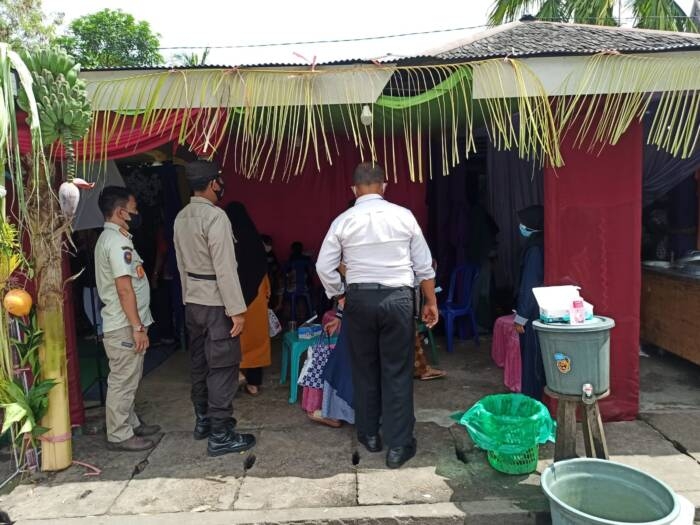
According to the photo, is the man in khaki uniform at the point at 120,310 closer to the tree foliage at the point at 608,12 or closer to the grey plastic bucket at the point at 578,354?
the grey plastic bucket at the point at 578,354

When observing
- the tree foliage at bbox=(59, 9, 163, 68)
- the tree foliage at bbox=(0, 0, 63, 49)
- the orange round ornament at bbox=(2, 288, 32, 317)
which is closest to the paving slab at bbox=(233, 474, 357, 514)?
the orange round ornament at bbox=(2, 288, 32, 317)

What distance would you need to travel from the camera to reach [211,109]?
330 centimetres

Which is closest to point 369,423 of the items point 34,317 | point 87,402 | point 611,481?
point 611,481

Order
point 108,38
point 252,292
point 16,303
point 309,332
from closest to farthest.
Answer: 1. point 16,303
2. point 252,292
3. point 309,332
4. point 108,38

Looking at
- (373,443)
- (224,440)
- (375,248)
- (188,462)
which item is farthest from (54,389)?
(375,248)

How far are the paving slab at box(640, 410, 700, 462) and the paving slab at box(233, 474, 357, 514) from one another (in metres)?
2.29

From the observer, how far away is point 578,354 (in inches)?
112

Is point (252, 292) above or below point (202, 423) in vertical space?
above

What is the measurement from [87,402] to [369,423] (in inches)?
106

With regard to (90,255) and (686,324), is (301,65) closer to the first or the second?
(686,324)

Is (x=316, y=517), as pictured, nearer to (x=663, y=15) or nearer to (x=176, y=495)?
(x=176, y=495)

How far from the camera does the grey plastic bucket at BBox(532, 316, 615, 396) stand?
2.84 meters

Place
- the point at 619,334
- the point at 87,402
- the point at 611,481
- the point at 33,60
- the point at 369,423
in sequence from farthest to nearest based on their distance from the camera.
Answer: the point at 87,402, the point at 619,334, the point at 369,423, the point at 33,60, the point at 611,481

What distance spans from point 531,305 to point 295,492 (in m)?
2.10
